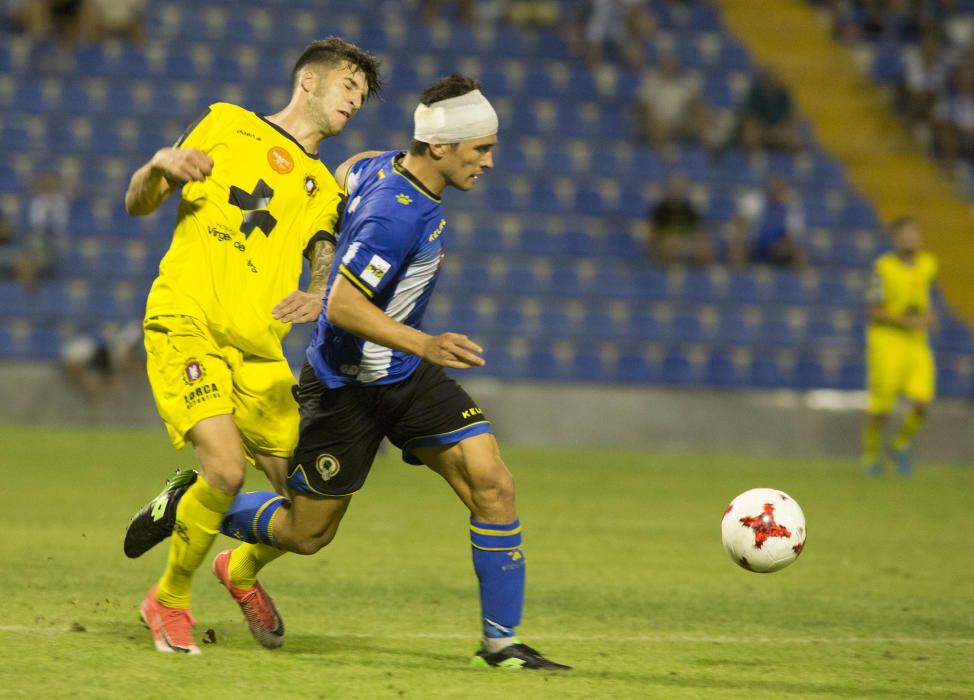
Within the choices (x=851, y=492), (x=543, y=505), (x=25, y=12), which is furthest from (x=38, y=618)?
(x=25, y=12)

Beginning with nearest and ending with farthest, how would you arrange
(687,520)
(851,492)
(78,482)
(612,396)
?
(687,520) < (78,482) < (851,492) < (612,396)

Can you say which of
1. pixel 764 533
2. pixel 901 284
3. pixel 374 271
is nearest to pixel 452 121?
pixel 374 271

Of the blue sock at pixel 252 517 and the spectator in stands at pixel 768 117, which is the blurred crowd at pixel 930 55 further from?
the blue sock at pixel 252 517

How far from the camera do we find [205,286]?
5.41 m

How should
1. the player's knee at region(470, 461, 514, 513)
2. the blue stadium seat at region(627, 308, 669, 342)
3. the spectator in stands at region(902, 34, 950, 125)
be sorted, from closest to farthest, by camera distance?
the player's knee at region(470, 461, 514, 513) → the blue stadium seat at region(627, 308, 669, 342) → the spectator in stands at region(902, 34, 950, 125)

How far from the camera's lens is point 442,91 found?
529cm

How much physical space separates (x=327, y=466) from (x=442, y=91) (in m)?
1.43

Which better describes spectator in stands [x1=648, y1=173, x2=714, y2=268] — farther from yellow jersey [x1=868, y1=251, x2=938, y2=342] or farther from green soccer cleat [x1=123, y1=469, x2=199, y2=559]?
green soccer cleat [x1=123, y1=469, x2=199, y2=559]

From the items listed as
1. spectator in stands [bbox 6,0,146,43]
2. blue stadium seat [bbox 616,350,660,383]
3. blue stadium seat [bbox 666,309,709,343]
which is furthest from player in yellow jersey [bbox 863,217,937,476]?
spectator in stands [bbox 6,0,146,43]

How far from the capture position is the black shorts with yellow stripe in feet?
17.5

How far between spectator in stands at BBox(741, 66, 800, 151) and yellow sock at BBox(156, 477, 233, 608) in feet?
49.5

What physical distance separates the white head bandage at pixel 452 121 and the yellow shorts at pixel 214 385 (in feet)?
A: 3.50

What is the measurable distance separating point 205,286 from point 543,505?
602 cm

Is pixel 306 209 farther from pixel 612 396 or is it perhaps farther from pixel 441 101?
pixel 612 396
